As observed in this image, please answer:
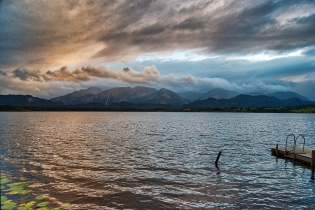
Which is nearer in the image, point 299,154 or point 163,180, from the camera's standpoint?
point 163,180

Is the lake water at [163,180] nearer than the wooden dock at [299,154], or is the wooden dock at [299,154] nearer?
the lake water at [163,180]

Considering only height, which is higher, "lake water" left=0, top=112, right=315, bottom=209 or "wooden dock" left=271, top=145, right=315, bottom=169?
"wooden dock" left=271, top=145, right=315, bottom=169

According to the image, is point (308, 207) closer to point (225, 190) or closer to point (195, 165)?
point (225, 190)

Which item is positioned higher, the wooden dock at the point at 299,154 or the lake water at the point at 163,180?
the wooden dock at the point at 299,154

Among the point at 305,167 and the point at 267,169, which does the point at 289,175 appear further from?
the point at 305,167

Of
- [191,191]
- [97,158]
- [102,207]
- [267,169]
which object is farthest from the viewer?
[97,158]

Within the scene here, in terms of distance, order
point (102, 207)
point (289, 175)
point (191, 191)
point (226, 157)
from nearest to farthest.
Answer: point (102, 207) < point (191, 191) < point (289, 175) < point (226, 157)

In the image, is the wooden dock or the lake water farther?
the wooden dock

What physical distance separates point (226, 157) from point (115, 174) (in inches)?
900

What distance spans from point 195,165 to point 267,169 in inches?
421

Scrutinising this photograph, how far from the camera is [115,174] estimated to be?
29984 mm

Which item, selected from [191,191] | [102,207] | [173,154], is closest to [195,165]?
[173,154]

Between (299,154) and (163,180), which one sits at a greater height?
(299,154)

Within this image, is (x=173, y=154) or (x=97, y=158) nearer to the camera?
(x=97, y=158)
